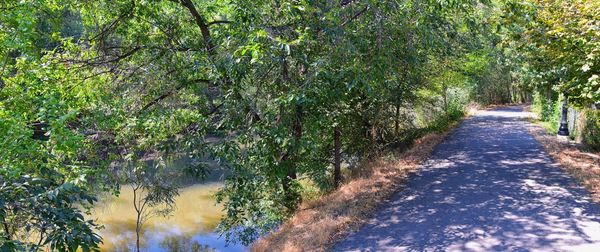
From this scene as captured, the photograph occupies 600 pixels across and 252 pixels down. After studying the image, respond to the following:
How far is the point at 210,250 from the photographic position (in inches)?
491

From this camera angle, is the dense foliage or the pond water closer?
the dense foliage

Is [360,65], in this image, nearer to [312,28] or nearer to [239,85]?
[312,28]

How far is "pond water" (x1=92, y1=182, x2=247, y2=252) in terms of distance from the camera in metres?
13.2

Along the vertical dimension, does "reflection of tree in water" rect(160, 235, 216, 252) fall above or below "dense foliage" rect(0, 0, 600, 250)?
below

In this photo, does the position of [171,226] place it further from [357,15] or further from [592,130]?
[592,130]

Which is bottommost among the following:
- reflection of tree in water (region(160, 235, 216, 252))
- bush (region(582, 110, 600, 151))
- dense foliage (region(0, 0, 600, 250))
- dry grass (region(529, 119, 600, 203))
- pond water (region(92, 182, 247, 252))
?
reflection of tree in water (region(160, 235, 216, 252))

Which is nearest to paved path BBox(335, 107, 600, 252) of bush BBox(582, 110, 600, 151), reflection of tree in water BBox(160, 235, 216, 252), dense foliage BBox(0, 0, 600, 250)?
dense foliage BBox(0, 0, 600, 250)

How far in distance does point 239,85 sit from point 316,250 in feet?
9.93

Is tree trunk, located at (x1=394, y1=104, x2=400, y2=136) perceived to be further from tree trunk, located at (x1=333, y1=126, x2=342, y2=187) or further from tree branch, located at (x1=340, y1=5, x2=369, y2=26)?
tree branch, located at (x1=340, y1=5, x2=369, y2=26)

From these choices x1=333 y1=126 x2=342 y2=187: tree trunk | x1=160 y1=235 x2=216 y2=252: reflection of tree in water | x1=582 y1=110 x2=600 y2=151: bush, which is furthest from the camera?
x1=582 y1=110 x2=600 y2=151: bush

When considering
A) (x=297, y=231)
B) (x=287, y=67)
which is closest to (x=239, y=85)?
(x=287, y=67)

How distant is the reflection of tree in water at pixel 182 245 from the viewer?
504 inches

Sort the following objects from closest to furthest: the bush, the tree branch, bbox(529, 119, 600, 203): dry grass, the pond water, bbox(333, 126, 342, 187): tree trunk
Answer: the tree branch
bbox(529, 119, 600, 203): dry grass
bbox(333, 126, 342, 187): tree trunk
the pond water
the bush

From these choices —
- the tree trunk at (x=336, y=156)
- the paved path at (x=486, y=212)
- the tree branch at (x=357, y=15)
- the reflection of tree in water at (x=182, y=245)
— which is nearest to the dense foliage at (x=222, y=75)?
the tree branch at (x=357, y=15)
